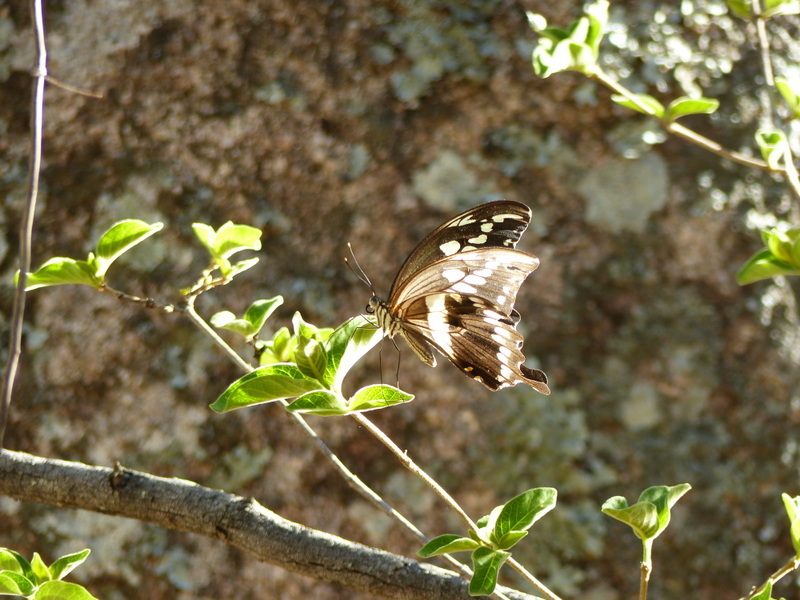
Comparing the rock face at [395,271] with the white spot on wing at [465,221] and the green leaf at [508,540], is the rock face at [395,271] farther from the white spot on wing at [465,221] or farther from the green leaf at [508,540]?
the green leaf at [508,540]

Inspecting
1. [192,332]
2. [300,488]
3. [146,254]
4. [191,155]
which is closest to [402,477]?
[300,488]

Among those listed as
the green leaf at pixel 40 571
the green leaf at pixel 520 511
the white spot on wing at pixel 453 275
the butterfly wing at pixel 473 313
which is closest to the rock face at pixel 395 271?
the butterfly wing at pixel 473 313

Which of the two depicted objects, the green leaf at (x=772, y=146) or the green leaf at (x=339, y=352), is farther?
the green leaf at (x=772, y=146)

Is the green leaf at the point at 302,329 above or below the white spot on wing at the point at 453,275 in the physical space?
above

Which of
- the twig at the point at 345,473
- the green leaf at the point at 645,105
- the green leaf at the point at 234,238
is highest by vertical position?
the green leaf at the point at 645,105

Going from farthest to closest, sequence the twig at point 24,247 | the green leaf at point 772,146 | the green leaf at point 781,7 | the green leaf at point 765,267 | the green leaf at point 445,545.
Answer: the green leaf at point 781,7
the green leaf at point 772,146
the green leaf at point 765,267
the green leaf at point 445,545
the twig at point 24,247

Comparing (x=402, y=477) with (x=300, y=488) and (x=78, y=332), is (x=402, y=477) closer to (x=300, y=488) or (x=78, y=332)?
(x=300, y=488)

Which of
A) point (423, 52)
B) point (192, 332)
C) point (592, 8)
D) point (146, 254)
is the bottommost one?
point (192, 332)
